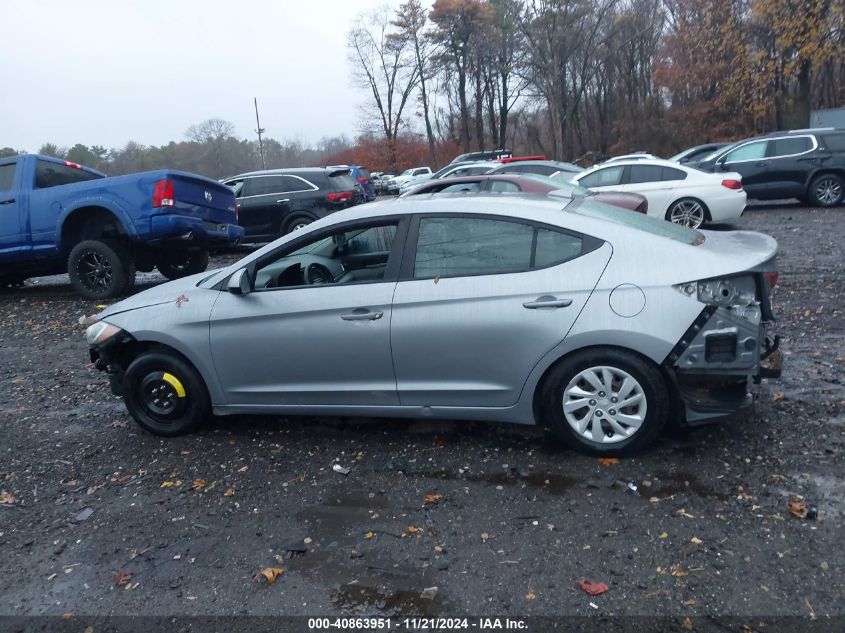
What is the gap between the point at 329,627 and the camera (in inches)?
114

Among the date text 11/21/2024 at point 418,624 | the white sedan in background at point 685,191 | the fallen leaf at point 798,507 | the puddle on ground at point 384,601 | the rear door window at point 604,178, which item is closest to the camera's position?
the date text 11/21/2024 at point 418,624

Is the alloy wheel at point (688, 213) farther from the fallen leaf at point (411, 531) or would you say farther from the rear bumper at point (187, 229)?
the fallen leaf at point (411, 531)

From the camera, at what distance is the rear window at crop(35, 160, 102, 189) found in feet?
32.4

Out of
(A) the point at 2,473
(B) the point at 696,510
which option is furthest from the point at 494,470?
(A) the point at 2,473

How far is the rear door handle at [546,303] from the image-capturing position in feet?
13.0

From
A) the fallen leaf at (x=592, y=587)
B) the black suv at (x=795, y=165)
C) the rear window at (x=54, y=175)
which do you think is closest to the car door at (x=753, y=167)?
the black suv at (x=795, y=165)

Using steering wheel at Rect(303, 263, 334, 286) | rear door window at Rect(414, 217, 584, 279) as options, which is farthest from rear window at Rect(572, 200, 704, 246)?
steering wheel at Rect(303, 263, 334, 286)

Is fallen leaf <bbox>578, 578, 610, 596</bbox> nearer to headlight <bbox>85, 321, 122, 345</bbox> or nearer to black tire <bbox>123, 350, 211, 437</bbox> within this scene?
black tire <bbox>123, 350, 211, 437</bbox>

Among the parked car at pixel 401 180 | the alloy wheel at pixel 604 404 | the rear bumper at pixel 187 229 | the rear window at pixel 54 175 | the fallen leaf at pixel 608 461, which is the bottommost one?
the fallen leaf at pixel 608 461

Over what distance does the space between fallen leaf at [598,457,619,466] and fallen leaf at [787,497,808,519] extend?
0.92 m

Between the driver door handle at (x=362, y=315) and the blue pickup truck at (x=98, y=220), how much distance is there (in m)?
5.74

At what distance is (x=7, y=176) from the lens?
987cm

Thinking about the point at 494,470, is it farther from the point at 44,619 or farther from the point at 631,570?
the point at 44,619

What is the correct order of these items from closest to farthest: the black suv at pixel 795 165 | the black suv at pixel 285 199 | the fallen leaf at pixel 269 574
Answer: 1. the fallen leaf at pixel 269 574
2. the black suv at pixel 285 199
3. the black suv at pixel 795 165
